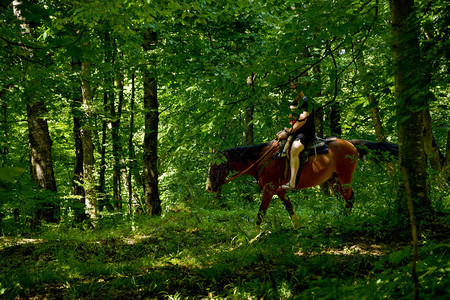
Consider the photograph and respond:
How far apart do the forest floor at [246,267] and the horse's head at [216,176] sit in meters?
1.13

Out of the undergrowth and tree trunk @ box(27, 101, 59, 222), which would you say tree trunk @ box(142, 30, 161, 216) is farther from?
the undergrowth

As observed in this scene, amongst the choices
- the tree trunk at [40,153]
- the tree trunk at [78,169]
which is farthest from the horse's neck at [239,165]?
the tree trunk at [40,153]

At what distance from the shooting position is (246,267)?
3.97m

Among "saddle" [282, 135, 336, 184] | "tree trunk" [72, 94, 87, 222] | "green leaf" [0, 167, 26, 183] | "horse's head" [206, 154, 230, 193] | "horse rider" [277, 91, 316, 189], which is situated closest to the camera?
"green leaf" [0, 167, 26, 183]

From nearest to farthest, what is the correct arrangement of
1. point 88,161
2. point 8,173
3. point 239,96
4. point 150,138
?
1. point 8,173
2. point 239,96
3. point 88,161
4. point 150,138

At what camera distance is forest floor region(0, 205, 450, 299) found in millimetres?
2531

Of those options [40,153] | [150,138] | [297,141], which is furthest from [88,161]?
[297,141]

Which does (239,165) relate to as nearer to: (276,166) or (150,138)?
(276,166)

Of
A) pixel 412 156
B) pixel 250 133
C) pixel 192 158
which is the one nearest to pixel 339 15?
pixel 412 156

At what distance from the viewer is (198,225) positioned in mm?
7633

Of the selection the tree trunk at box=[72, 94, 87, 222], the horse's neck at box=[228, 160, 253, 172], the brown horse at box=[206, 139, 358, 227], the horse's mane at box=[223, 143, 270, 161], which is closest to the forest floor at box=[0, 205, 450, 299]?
the brown horse at box=[206, 139, 358, 227]

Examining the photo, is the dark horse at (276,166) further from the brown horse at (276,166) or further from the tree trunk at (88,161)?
the tree trunk at (88,161)

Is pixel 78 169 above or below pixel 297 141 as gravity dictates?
below

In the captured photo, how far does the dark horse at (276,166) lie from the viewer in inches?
274
